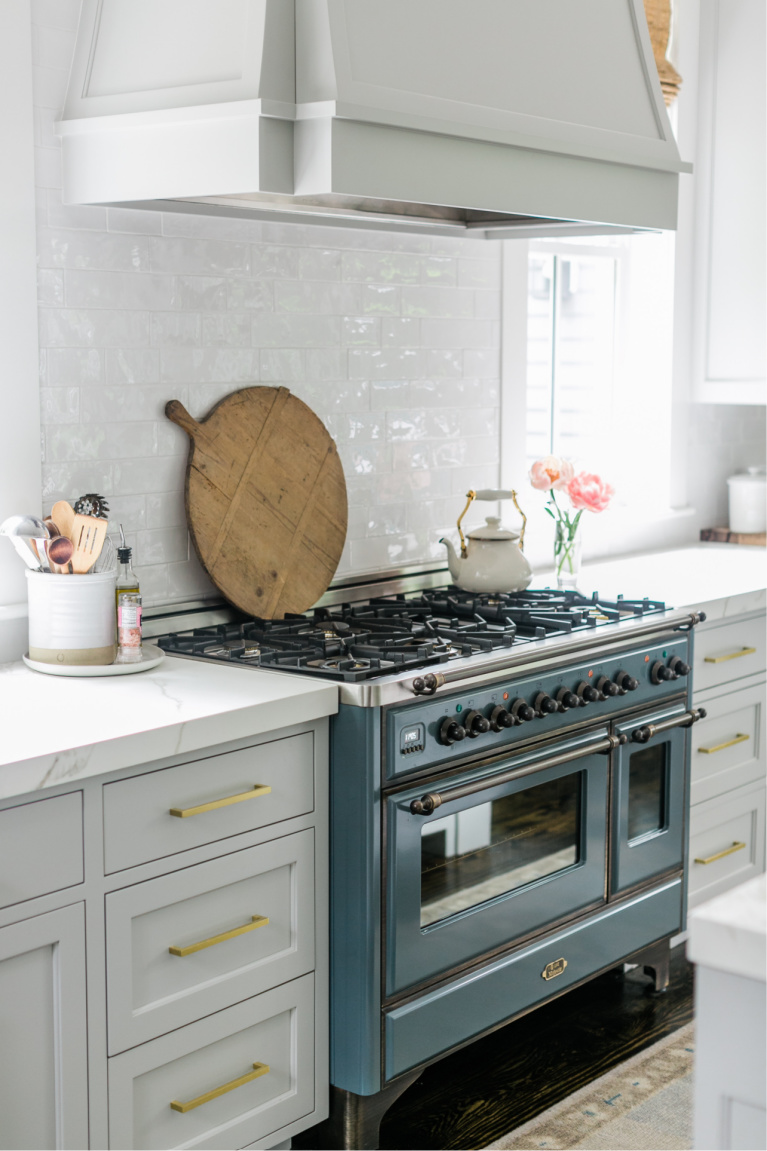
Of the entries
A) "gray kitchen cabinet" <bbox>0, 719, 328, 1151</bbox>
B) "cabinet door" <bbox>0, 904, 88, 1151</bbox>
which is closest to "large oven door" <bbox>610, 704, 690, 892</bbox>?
"gray kitchen cabinet" <bbox>0, 719, 328, 1151</bbox>

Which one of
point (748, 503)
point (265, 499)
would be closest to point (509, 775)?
point (265, 499)

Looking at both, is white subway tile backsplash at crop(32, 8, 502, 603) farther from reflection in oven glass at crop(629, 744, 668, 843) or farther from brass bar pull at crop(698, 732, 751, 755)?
brass bar pull at crop(698, 732, 751, 755)

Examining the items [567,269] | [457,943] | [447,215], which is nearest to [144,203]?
[447,215]

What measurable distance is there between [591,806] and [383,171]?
60.6 inches

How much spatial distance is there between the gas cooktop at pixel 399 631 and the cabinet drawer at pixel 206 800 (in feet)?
0.70

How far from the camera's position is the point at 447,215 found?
3.49 metres

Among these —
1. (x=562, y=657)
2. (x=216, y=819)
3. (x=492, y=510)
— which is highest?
(x=492, y=510)

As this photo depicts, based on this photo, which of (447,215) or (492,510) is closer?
(447,215)

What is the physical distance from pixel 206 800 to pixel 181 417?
0.99 metres

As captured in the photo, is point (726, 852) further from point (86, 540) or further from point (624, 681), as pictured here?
point (86, 540)

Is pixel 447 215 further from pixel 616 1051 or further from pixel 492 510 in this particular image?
pixel 616 1051

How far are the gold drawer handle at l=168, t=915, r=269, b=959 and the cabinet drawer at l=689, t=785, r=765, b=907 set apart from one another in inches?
66.0

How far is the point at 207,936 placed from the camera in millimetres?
2328

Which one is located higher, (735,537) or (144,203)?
(144,203)
